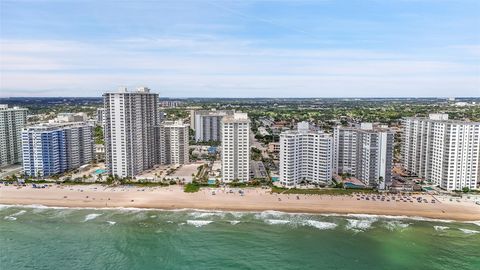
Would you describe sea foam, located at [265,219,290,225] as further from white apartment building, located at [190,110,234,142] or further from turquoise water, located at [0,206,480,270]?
white apartment building, located at [190,110,234,142]

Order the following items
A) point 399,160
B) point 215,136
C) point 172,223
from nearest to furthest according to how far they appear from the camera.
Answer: point 172,223, point 399,160, point 215,136

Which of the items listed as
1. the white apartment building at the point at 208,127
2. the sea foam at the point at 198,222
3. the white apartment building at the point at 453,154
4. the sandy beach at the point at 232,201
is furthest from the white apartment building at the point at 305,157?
the white apartment building at the point at 208,127

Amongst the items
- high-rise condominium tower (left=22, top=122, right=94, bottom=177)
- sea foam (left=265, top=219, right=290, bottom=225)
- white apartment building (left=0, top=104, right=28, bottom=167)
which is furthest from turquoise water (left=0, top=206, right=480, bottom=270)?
white apartment building (left=0, top=104, right=28, bottom=167)

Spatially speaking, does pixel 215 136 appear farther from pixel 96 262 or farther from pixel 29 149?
pixel 96 262

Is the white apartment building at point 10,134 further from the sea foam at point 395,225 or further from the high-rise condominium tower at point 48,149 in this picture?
the sea foam at point 395,225

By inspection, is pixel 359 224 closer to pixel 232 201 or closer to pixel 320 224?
pixel 320 224

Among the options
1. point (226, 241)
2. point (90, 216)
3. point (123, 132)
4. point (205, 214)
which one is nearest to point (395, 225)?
point (226, 241)

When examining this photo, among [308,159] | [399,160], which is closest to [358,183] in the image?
[308,159]
